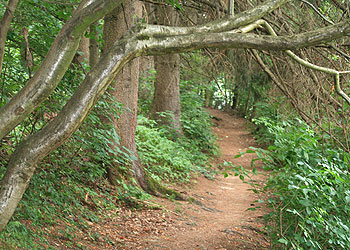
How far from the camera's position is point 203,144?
45.6 ft

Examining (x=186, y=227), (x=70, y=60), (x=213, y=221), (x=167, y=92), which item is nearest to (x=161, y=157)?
(x=213, y=221)

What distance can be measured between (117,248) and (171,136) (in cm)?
753

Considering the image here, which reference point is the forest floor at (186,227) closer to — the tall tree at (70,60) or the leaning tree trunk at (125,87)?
the leaning tree trunk at (125,87)

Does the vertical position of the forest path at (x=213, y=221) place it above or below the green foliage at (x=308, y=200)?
below

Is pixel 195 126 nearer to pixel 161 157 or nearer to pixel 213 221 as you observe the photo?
pixel 161 157

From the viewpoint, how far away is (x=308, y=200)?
3.95 meters

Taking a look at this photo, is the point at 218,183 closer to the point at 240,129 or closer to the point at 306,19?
the point at 306,19

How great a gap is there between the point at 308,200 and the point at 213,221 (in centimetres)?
328

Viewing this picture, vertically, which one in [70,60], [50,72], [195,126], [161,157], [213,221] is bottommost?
[213,221]

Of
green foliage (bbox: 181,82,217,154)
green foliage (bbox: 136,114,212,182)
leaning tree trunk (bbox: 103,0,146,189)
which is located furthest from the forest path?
green foliage (bbox: 181,82,217,154)

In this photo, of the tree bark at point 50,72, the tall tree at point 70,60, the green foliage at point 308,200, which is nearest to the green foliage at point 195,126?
the green foliage at point 308,200

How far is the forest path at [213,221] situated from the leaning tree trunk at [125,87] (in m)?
1.07

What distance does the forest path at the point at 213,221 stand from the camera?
544 cm

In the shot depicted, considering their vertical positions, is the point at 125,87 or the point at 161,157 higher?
the point at 125,87
